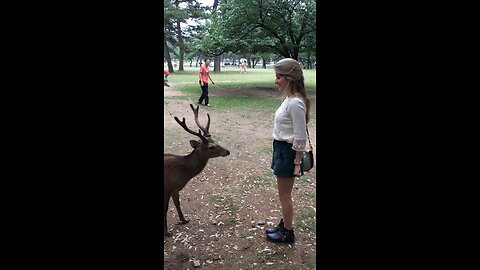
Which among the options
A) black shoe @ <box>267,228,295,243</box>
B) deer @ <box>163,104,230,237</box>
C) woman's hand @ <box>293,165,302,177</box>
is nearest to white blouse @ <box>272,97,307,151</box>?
woman's hand @ <box>293,165,302,177</box>

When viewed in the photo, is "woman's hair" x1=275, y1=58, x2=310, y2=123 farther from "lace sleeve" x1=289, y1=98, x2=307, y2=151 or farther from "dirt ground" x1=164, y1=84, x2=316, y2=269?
"dirt ground" x1=164, y1=84, x2=316, y2=269

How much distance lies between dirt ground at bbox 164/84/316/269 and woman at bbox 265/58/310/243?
72cm

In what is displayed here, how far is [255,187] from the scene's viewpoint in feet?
16.2

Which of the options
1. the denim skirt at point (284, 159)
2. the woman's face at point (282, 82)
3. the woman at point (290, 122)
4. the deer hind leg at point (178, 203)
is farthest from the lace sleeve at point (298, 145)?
the deer hind leg at point (178, 203)

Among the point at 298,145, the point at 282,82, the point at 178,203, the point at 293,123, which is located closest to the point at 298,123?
the point at 293,123

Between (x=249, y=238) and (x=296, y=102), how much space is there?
158 cm

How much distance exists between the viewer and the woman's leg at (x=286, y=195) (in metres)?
2.94

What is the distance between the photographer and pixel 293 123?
103 inches

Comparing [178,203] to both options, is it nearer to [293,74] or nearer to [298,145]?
[298,145]

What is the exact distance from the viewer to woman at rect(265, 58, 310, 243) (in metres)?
2.60

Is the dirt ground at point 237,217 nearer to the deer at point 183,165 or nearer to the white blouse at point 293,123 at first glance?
the deer at point 183,165
